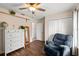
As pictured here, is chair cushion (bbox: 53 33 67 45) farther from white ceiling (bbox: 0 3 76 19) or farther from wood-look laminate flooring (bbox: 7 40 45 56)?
white ceiling (bbox: 0 3 76 19)

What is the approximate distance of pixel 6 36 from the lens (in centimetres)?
154

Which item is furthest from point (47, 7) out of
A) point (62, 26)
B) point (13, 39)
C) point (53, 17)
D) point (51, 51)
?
point (13, 39)

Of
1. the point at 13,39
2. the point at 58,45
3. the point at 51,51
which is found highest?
the point at 13,39

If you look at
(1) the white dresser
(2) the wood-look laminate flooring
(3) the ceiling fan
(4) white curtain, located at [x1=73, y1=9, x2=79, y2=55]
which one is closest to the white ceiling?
(3) the ceiling fan

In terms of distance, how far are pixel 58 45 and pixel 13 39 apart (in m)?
0.92

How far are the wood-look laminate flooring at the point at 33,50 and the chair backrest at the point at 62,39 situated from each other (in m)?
0.30

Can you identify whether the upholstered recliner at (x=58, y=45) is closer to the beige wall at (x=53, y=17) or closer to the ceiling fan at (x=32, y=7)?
the beige wall at (x=53, y=17)

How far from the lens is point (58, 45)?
58.0 inches

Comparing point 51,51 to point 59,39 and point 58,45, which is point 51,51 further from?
point 59,39

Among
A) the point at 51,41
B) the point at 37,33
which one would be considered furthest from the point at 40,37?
the point at 51,41

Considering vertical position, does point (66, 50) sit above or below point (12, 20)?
below

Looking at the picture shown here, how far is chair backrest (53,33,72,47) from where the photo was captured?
146 centimetres

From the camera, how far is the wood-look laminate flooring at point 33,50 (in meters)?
1.48

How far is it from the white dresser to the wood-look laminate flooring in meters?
0.10
